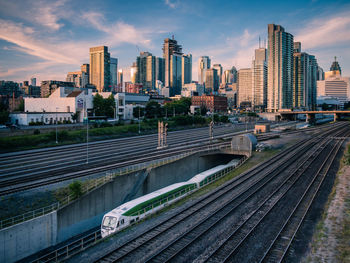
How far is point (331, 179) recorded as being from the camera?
3634 cm

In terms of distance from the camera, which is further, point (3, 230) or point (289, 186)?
point (289, 186)

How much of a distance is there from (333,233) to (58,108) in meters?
95.1

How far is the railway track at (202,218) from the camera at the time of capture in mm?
19125

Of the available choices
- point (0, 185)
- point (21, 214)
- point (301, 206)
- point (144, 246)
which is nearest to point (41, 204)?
point (21, 214)

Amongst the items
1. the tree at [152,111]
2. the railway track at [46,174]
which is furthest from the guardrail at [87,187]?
the tree at [152,111]

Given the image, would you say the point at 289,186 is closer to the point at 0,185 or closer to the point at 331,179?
the point at 331,179

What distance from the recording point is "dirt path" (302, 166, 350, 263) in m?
18.1

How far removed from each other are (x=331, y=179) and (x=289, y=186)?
24.6 feet

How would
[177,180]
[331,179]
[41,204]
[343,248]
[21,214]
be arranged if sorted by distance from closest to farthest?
[343,248]
[21,214]
[41,204]
[331,179]
[177,180]

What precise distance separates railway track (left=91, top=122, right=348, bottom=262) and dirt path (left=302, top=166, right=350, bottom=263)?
223 inches

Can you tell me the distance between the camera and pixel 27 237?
84.1 ft

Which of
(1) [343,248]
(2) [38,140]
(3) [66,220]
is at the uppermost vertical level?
(2) [38,140]

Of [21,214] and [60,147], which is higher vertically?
[60,147]

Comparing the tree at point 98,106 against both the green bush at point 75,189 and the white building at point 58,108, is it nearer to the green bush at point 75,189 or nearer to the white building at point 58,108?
the white building at point 58,108
